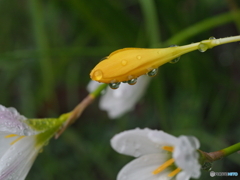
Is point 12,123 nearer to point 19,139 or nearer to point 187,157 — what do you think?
point 19,139

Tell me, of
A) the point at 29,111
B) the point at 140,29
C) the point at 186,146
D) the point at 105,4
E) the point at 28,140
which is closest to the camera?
the point at 186,146

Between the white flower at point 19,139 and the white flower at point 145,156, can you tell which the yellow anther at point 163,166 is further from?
the white flower at point 19,139

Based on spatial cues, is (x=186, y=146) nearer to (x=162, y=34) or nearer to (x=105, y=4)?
(x=105, y=4)

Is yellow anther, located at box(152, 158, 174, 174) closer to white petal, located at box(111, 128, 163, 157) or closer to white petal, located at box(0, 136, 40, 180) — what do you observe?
white petal, located at box(111, 128, 163, 157)

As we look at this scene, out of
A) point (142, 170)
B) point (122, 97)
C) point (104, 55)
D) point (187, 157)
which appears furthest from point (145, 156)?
point (104, 55)

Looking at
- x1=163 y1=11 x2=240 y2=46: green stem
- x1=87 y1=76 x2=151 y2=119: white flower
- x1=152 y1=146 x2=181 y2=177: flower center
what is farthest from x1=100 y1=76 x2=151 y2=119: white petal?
x1=152 y1=146 x2=181 y2=177: flower center

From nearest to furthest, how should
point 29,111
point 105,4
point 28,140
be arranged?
point 28,140 → point 105,4 → point 29,111

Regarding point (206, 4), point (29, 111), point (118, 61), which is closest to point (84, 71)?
point (29, 111)

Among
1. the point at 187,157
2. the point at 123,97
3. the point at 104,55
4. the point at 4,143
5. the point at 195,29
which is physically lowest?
the point at 187,157
